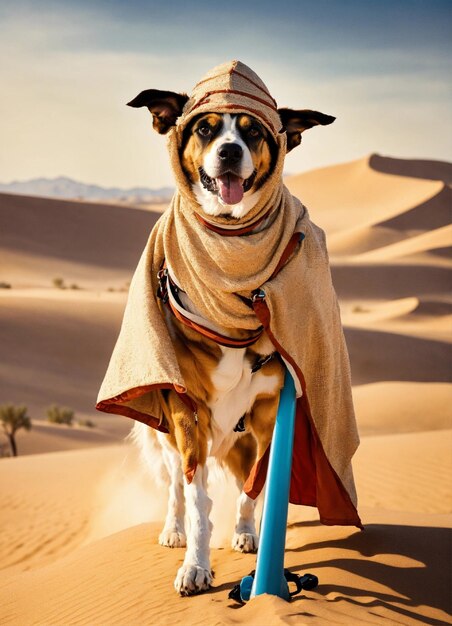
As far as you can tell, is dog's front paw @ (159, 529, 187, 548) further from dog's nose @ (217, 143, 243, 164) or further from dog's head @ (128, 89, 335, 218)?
dog's nose @ (217, 143, 243, 164)

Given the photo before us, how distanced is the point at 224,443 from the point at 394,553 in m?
1.27

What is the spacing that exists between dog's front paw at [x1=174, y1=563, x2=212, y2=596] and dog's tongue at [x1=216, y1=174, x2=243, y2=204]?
2.09 metres

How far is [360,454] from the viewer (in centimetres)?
1202

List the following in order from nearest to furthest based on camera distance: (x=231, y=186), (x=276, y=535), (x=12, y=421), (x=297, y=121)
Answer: (x=276, y=535)
(x=231, y=186)
(x=297, y=121)
(x=12, y=421)

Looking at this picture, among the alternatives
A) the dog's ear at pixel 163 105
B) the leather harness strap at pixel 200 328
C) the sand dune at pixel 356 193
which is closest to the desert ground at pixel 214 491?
the leather harness strap at pixel 200 328

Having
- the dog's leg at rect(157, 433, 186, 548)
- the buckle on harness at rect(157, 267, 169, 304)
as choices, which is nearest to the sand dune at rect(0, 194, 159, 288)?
the dog's leg at rect(157, 433, 186, 548)

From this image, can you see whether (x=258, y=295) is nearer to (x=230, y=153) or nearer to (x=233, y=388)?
(x=233, y=388)

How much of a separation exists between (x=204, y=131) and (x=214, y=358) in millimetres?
1312

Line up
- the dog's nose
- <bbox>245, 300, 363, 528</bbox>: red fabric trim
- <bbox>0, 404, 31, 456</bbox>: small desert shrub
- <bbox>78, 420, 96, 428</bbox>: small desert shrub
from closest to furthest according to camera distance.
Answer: the dog's nose < <bbox>245, 300, 363, 528</bbox>: red fabric trim < <bbox>0, 404, 31, 456</bbox>: small desert shrub < <bbox>78, 420, 96, 428</bbox>: small desert shrub

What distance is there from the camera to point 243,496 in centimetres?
625

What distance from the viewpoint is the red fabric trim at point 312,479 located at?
5.77 meters

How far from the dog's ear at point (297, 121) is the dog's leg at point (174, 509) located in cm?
219

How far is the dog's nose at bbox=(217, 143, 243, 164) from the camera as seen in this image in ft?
16.5

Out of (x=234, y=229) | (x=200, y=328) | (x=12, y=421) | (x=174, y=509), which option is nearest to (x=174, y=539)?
(x=174, y=509)
